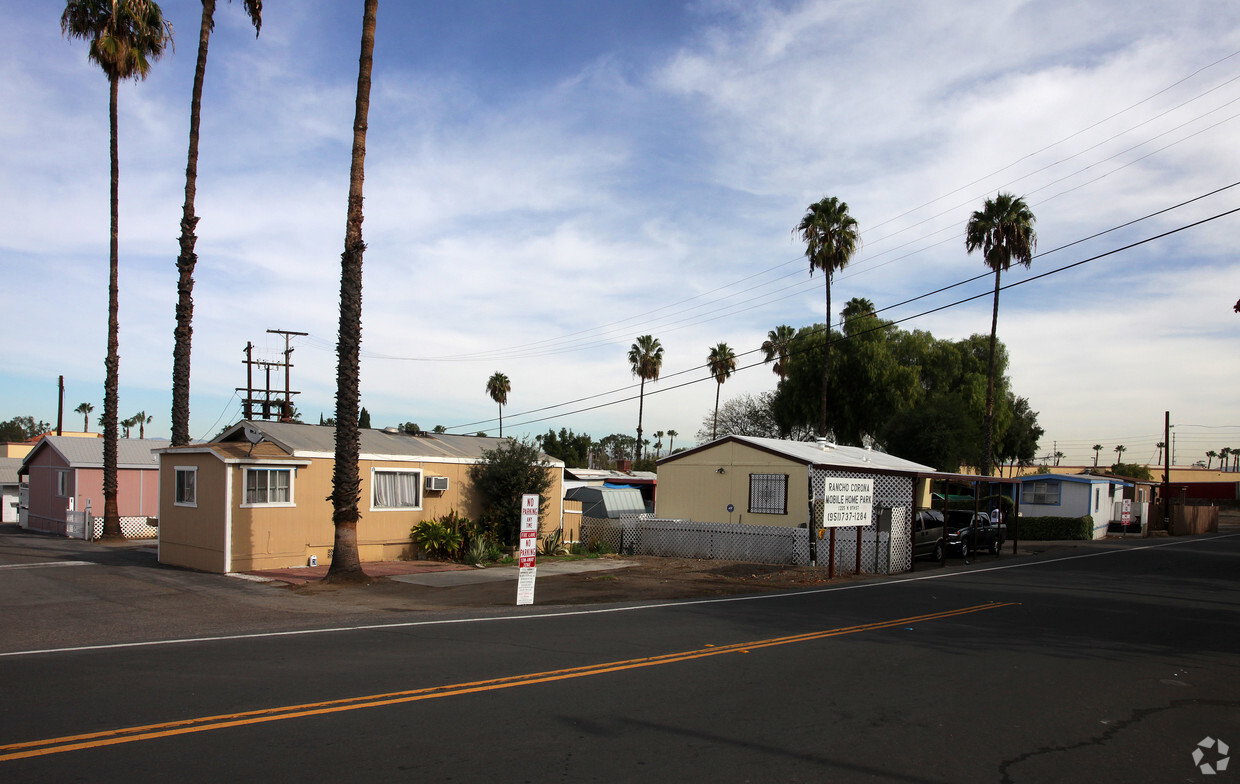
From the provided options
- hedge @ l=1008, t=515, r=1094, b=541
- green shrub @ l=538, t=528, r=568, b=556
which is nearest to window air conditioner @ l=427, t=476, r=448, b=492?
green shrub @ l=538, t=528, r=568, b=556

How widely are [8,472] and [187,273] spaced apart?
112 ft

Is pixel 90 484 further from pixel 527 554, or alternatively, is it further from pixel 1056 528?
pixel 1056 528

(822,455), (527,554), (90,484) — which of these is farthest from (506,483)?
(90,484)

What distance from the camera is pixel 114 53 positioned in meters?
26.7

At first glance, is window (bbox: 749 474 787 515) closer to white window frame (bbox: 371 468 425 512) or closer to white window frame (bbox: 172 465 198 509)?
white window frame (bbox: 371 468 425 512)

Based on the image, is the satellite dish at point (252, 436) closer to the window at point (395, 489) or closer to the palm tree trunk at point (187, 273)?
the window at point (395, 489)

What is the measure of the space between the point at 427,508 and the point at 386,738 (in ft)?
53.2

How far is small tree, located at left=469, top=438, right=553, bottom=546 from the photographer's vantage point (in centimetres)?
2272

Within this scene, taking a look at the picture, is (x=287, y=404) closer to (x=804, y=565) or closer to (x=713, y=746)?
(x=804, y=565)

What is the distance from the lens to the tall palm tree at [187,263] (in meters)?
24.5

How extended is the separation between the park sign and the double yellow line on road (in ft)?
29.5

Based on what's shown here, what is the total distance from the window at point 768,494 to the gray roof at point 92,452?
2327 cm

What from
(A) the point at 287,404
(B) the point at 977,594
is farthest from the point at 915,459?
(A) the point at 287,404

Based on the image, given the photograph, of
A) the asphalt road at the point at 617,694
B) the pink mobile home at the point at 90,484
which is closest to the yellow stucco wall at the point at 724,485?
the asphalt road at the point at 617,694
